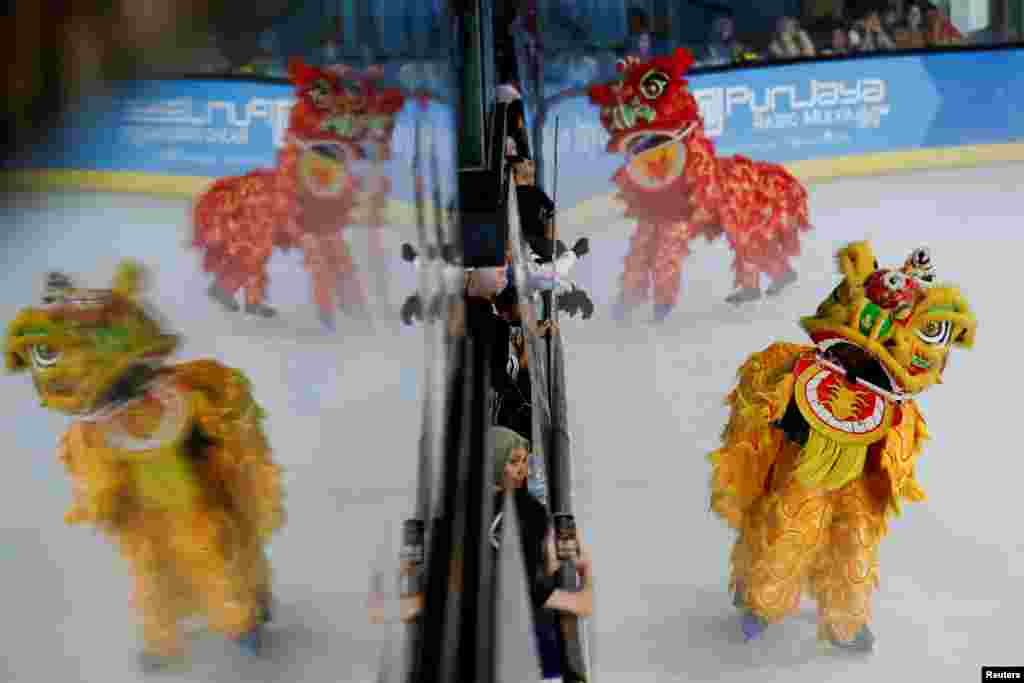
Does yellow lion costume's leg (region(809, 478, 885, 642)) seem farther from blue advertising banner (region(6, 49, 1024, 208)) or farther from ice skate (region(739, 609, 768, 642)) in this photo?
blue advertising banner (region(6, 49, 1024, 208))

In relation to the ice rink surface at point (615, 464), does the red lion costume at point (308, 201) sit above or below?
above

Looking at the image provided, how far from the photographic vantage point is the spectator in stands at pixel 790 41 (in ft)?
14.9

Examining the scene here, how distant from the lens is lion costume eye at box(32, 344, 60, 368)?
920 mm

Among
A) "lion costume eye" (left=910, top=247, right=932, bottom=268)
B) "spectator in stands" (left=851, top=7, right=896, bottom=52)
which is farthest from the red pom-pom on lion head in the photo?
"lion costume eye" (left=910, top=247, right=932, bottom=268)

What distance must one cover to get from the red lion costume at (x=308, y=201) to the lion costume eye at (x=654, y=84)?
5.89ft

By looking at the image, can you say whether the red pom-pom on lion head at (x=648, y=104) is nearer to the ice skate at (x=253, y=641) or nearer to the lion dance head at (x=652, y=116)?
the lion dance head at (x=652, y=116)

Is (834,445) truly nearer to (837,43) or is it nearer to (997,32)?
(837,43)

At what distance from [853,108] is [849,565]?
88.8 inches

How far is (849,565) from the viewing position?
9.84 ft

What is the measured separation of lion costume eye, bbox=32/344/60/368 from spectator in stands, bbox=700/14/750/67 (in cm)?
404

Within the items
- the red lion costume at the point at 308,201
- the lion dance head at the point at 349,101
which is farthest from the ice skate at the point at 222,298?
the lion dance head at the point at 349,101

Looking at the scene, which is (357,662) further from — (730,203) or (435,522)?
(730,203)

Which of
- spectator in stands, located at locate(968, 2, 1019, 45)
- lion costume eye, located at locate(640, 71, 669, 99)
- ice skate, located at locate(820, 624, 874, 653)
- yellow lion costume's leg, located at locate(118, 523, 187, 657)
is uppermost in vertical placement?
spectator in stands, located at locate(968, 2, 1019, 45)

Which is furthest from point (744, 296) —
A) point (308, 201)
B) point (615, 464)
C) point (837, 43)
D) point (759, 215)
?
point (308, 201)
